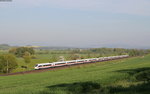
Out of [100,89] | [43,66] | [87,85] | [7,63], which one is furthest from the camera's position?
[7,63]

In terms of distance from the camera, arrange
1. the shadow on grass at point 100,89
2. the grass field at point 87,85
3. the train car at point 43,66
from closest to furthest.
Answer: the shadow on grass at point 100,89 < the grass field at point 87,85 < the train car at point 43,66

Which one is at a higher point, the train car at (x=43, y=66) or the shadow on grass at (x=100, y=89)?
the shadow on grass at (x=100, y=89)

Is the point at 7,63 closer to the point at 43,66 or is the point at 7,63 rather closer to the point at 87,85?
the point at 43,66

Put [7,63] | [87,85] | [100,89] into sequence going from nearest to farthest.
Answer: [100,89] < [87,85] < [7,63]

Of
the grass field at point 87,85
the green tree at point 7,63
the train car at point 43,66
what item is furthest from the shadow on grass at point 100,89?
the green tree at point 7,63

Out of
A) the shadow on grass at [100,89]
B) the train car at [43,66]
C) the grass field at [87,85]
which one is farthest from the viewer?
the train car at [43,66]

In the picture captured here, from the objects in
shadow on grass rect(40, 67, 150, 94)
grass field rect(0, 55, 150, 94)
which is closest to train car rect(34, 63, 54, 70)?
grass field rect(0, 55, 150, 94)

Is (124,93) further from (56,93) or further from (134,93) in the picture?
(56,93)

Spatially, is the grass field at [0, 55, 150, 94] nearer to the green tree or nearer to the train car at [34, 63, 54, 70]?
the train car at [34, 63, 54, 70]

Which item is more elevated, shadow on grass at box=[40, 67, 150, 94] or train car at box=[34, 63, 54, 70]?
shadow on grass at box=[40, 67, 150, 94]

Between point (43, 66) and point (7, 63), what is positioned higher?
point (7, 63)

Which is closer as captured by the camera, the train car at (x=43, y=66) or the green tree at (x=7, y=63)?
the train car at (x=43, y=66)

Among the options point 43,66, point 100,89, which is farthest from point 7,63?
point 100,89

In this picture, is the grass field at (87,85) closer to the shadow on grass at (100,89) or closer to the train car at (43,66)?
the shadow on grass at (100,89)
